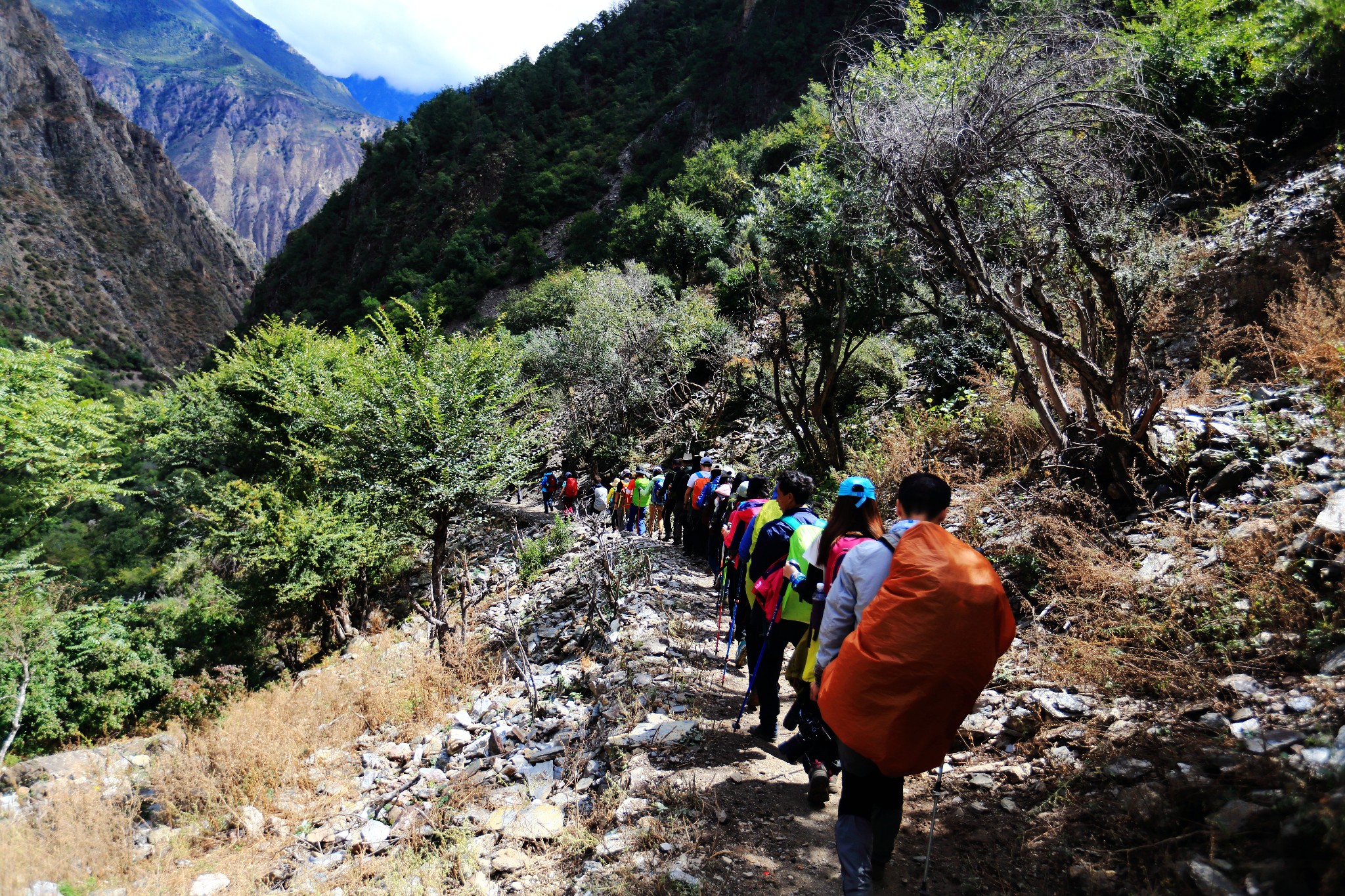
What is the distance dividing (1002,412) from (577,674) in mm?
6104

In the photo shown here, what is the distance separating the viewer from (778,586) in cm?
376

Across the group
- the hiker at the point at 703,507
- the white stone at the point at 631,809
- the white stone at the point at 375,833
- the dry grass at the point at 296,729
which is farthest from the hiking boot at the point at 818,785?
the hiker at the point at 703,507

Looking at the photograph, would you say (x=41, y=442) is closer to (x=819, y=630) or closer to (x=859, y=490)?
(x=819, y=630)

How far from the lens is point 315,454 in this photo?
11.4 meters

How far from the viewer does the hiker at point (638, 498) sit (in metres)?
12.2

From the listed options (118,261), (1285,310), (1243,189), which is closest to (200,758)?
(1285,310)

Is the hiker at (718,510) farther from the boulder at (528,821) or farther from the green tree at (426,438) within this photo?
the boulder at (528,821)

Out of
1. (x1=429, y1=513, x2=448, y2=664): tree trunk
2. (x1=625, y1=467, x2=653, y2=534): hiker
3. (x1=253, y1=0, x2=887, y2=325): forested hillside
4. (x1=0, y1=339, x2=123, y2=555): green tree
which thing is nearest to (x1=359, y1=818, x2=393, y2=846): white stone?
(x1=429, y1=513, x2=448, y2=664): tree trunk

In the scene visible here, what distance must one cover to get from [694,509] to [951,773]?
662 cm

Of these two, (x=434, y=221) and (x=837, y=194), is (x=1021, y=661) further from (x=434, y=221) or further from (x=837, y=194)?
(x=434, y=221)

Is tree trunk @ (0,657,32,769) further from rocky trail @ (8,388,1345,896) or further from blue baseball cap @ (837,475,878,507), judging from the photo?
blue baseball cap @ (837,475,878,507)

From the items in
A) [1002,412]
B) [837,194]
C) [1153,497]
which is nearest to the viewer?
[1153,497]

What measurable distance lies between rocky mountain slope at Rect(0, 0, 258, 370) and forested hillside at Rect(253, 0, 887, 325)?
16.9 meters

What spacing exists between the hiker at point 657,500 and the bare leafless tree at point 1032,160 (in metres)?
7.29
